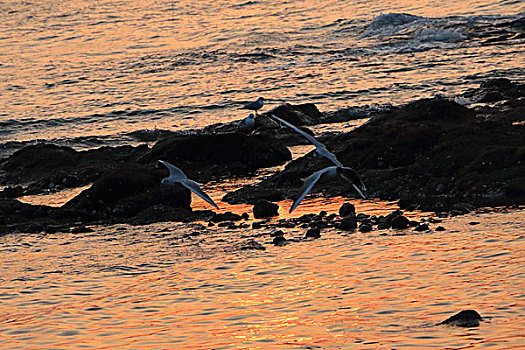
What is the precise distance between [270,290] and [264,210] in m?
3.62

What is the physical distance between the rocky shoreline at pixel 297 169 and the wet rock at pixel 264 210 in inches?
5.4

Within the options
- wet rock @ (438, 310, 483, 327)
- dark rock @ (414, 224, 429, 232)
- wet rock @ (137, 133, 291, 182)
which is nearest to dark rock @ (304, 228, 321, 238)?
dark rock @ (414, 224, 429, 232)

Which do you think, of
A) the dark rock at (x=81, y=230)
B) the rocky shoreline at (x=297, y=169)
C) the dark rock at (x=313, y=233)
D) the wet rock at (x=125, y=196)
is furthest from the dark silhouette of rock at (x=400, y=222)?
the dark rock at (x=81, y=230)

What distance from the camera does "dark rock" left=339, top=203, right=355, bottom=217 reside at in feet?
36.2

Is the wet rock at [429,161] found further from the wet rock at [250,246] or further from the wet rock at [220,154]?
the wet rock at [250,246]

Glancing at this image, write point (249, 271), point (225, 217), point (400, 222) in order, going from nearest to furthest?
point (249, 271)
point (400, 222)
point (225, 217)

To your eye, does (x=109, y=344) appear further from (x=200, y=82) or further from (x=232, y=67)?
(x=232, y=67)

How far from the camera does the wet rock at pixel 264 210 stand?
38.0 ft

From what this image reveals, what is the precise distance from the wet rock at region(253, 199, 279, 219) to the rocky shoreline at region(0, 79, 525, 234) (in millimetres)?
136

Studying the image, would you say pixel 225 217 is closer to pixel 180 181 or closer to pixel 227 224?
pixel 227 224

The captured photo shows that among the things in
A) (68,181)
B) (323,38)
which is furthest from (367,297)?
(323,38)

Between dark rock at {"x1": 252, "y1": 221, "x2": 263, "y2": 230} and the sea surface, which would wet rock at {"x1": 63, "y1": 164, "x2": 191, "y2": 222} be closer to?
the sea surface

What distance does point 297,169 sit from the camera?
540 inches

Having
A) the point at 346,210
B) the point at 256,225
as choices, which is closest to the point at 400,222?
the point at 346,210
